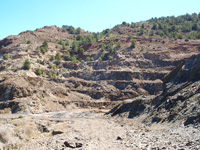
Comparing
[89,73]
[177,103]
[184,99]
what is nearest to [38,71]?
[89,73]

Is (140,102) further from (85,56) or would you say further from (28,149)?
(85,56)

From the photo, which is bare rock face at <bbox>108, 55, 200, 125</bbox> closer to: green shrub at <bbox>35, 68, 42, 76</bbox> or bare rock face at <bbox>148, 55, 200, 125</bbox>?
bare rock face at <bbox>148, 55, 200, 125</bbox>

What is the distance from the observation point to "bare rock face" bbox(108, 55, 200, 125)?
13469 millimetres

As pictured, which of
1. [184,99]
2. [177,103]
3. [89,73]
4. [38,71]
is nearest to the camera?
[184,99]

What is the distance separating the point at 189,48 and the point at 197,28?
96.3 feet

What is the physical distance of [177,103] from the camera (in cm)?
1600

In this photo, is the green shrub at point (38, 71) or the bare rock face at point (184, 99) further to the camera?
the green shrub at point (38, 71)

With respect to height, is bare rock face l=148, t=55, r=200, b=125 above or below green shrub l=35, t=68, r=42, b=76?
below

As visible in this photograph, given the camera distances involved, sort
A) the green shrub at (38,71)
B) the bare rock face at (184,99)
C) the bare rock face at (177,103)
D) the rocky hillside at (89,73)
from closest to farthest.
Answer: the bare rock face at (184,99)
the bare rock face at (177,103)
the rocky hillside at (89,73)
the green shrub at (38,71)

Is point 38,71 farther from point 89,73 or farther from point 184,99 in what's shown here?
point 184,99

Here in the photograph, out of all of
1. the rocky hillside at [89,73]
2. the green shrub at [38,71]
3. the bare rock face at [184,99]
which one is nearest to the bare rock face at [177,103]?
the bare rock face at [184,99]

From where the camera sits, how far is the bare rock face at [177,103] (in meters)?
13.5

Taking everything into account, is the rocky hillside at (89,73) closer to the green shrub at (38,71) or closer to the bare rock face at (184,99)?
the green shrub at (38,71)

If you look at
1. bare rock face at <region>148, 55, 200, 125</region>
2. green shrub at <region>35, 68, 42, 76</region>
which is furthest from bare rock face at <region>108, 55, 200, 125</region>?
green shrub at <region>35, 68, 42, 76</region>
